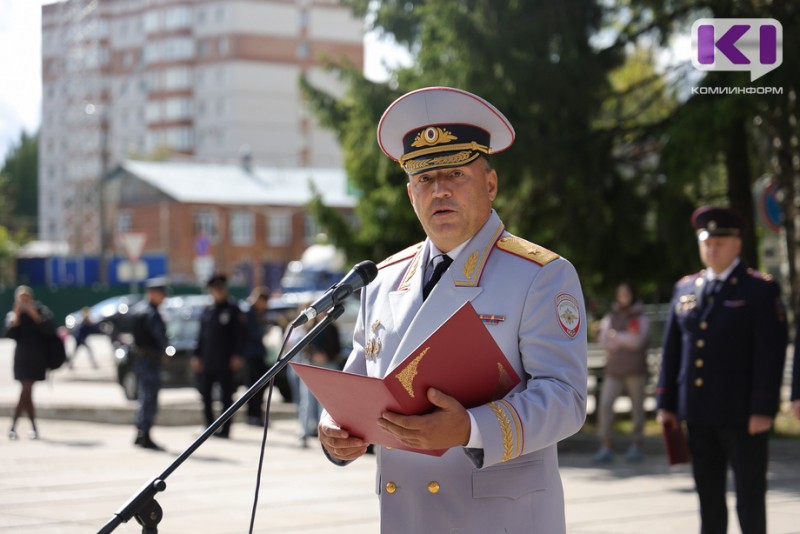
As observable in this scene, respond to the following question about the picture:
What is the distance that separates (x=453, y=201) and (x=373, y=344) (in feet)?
1.66

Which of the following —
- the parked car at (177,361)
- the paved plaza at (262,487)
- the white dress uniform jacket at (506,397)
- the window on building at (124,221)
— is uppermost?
the window on building at (124,221)

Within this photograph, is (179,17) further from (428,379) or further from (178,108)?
(428,379)

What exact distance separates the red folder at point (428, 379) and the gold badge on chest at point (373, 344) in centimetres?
37

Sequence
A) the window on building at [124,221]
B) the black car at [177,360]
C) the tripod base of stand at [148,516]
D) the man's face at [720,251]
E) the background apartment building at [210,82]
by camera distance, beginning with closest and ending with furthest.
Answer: the tripod base of stand at [148,516] → the man's face at [720,251] → the black car at [177,360] → the window on building at [124,221] → the background apartment building at [210,82]

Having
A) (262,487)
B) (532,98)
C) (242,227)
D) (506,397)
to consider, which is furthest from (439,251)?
(242,227)

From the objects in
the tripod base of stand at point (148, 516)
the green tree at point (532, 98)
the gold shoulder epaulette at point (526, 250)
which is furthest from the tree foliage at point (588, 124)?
the tripod base of stand at point (148, 516)

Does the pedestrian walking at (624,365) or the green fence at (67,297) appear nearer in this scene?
the pedestrian walking at (624,365)

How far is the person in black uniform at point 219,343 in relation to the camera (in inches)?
627

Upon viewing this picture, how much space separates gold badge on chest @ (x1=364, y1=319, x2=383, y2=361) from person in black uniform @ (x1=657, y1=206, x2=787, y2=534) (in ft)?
10.7

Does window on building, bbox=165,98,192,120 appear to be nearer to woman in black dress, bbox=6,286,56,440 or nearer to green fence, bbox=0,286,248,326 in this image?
green fence, bbox=0,286,248,326

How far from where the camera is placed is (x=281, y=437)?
1556cm

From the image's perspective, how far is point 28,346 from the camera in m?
15.6

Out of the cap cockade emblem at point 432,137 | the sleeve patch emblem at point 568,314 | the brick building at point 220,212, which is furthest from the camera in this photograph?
the brick building at point 220,212

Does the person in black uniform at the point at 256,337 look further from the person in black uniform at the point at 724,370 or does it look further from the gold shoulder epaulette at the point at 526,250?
the gold shoulder epaulette at the point at 526,250
